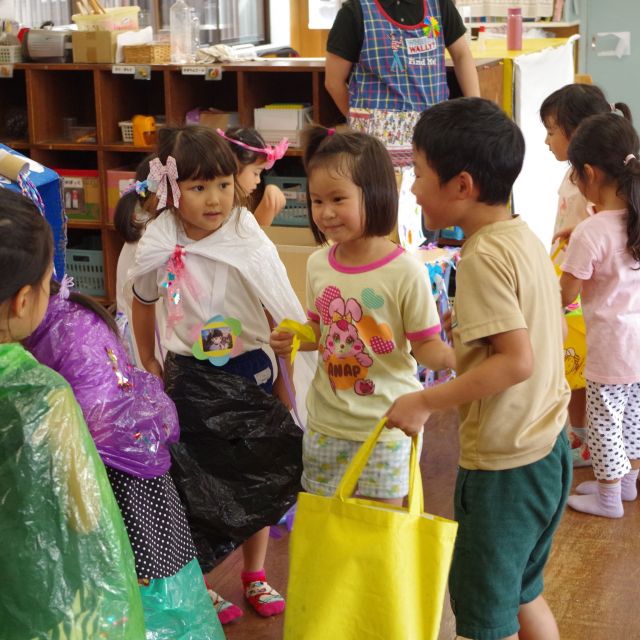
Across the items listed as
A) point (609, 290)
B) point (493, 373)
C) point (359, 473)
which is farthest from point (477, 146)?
point (609, 290)

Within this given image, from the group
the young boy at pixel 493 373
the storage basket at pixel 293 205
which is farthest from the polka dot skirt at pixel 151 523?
the storage basket at pixel 293 205

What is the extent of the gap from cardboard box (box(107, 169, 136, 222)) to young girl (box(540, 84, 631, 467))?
88.6 inches

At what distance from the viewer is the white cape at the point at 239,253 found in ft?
7.61

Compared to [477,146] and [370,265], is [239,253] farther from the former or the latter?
[477,146]

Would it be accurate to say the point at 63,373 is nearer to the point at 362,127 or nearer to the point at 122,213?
the point at 122,213

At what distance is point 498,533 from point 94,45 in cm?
384

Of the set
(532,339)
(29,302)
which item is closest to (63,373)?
(29,302)

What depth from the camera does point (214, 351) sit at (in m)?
2.29

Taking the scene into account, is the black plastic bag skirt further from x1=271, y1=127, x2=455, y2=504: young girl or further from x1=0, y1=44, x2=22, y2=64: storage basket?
x1=0, y1=44, x2=22, y2=64: storage basket

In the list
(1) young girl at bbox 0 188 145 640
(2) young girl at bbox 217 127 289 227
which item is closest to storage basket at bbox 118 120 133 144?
(2) young girl at bbox 217 127 289 227

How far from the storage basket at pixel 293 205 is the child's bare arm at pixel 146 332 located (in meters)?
2.11

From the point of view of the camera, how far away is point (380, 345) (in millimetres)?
2021

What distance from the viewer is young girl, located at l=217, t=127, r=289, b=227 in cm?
289

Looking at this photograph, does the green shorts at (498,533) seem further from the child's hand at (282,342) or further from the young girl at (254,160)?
the young girl at (254,160)
